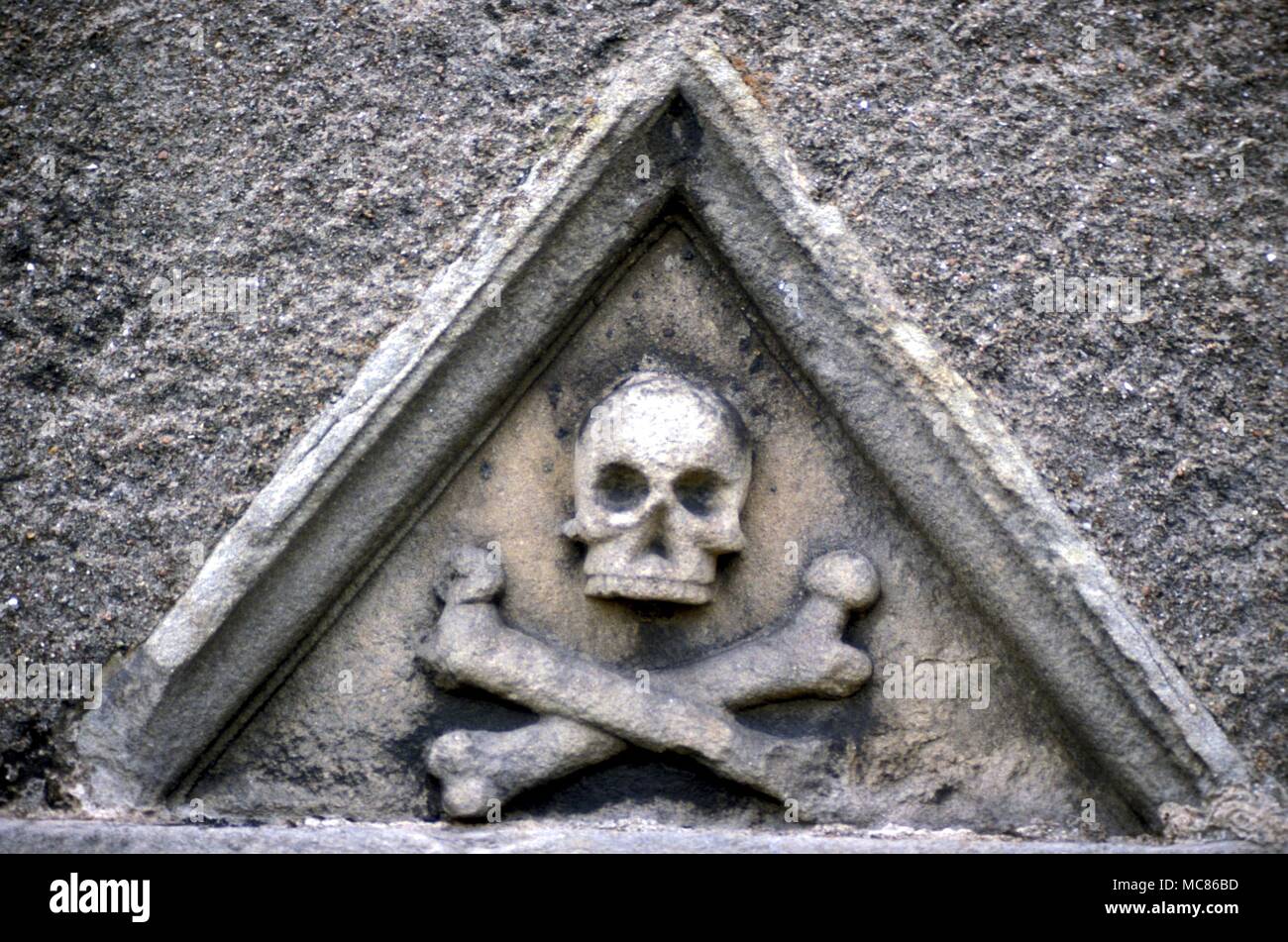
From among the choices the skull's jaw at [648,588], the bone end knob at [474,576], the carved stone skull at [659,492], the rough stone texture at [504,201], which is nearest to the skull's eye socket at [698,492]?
the carved stone skull at [659,492]

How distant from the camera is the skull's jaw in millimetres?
2342

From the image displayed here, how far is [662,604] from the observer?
2.44 meters

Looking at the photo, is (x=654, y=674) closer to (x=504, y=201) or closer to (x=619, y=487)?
(x=619, y=487)

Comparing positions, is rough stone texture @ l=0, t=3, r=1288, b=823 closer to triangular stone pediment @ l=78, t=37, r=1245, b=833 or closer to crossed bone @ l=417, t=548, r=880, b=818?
triangular stone pediment @ l=78, t=37, r=1245, b=833

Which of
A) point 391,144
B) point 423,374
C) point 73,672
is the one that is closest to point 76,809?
point 73,672

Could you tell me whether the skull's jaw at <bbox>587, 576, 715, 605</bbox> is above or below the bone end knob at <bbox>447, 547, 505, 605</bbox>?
below

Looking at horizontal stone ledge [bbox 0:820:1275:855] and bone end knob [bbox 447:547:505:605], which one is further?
bone end knob [bbox 447:547:505:605]

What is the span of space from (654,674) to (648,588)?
0.16 metres

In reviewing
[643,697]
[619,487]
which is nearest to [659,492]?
[619,487]

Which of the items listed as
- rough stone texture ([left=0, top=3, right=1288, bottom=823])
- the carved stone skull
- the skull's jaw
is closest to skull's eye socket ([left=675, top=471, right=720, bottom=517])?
the carved stone skull

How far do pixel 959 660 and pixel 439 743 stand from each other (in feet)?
2.89

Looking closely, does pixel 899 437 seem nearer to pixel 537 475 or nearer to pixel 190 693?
pixel 537 475

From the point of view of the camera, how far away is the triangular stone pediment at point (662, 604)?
2.30 meters

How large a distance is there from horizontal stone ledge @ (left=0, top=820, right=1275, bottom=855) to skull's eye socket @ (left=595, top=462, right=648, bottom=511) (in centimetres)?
54
